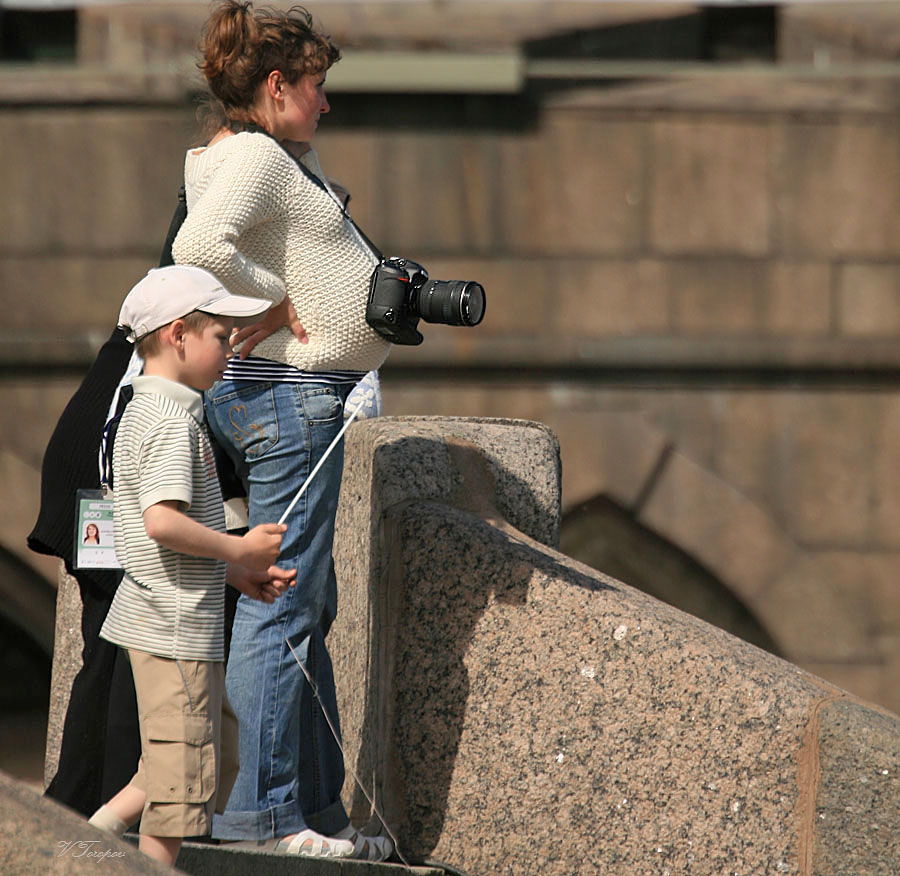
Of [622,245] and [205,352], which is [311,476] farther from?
[622,245]

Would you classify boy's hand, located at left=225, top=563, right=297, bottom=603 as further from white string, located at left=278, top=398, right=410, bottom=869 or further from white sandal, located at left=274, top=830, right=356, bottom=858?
white sandal, located at left=274, top=830, right=356, bottom=858

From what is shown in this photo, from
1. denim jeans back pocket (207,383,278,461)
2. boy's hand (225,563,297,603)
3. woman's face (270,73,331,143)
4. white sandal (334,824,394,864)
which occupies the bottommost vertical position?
white sandal (334,824,394,864)

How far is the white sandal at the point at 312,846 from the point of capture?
265 centimetres

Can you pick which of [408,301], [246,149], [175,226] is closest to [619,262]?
[175,226]

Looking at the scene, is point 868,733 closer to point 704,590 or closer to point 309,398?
point 309,398

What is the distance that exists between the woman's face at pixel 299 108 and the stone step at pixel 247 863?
4.42 ft

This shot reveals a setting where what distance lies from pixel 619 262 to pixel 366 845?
189 inches

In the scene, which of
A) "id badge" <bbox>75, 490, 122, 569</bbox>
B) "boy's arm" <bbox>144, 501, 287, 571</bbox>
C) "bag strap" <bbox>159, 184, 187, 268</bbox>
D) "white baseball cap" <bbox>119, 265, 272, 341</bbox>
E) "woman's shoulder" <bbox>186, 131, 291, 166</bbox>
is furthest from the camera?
"bag strap" <bbox>159, 184, 187, 268</bbox>

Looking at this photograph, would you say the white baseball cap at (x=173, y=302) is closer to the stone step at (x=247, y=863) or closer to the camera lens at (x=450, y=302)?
the camera lens at (x=450, y=302)

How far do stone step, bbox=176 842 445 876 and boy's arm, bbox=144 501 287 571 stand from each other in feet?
1.96

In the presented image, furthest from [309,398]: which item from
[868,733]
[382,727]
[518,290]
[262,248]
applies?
[518,290]

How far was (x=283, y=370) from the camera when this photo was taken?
2758mm

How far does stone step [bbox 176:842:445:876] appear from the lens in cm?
263

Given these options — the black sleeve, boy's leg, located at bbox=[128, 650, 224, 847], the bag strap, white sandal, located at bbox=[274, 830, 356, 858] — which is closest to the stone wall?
the bag strap
